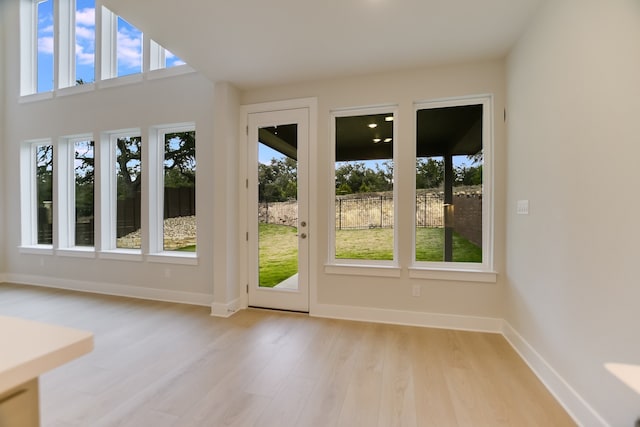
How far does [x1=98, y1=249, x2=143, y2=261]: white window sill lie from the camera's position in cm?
411

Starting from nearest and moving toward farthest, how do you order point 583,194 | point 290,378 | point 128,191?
1. point 583,194
2. point 290,378
3. point 128,191

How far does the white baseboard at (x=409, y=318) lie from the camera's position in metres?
2.92

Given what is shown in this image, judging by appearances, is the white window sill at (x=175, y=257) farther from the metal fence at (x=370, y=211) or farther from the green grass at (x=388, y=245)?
the green grass at (x=388, y=245)

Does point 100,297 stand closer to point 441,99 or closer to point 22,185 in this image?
point 22,185

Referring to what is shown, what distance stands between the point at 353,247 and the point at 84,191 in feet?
14.3

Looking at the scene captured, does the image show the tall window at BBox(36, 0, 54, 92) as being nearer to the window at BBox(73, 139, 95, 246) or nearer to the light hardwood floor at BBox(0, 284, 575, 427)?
the window at BBox(73, 139, 95, 246)

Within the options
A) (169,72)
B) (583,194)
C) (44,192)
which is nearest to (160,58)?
(169,72)

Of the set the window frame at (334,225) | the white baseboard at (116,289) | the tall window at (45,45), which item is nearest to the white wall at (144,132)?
the white baseboard at (116,289)

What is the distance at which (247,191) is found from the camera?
3.63 m

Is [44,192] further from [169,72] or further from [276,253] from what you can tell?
[276,253]

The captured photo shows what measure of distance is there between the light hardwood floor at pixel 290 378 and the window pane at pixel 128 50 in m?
3.49

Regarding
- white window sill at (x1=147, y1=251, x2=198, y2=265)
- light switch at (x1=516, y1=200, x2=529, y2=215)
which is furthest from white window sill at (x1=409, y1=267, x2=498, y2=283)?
white window sill at (x1=147, y1=251, x2=198, y2=265)

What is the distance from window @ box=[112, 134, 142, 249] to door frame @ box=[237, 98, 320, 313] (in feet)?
5.61

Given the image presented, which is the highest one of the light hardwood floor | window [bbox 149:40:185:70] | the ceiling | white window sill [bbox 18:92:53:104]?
window [bbox 149:40:185:70]
